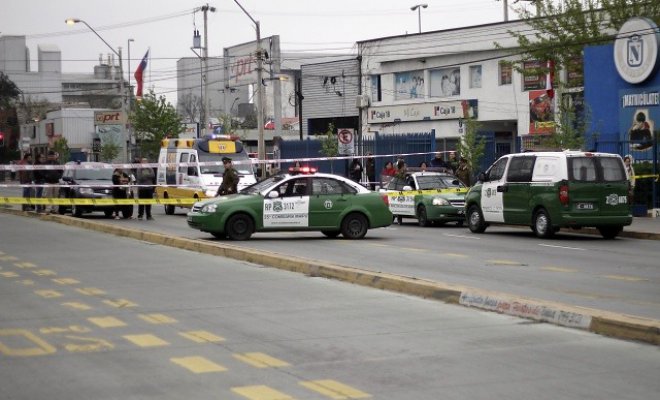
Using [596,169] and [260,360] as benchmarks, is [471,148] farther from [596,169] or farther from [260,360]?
[260,360]

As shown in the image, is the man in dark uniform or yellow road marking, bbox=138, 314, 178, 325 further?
the man in dark uniform

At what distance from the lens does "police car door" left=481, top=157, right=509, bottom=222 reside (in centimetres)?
2527

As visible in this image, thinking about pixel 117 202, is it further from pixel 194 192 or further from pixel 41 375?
pixel 41 375

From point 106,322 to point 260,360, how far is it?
2925 millimetres

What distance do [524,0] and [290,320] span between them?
4315 cm

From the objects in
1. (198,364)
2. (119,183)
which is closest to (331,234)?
(119,183)

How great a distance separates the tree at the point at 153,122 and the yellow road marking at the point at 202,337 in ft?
214

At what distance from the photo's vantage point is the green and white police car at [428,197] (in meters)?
29.3

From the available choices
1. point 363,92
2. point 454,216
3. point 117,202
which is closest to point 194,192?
point 117,202

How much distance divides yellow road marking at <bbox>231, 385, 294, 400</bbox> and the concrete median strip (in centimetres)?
385

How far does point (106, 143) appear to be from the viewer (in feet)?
316

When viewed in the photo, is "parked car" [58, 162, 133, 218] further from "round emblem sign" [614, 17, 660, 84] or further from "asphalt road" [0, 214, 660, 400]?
"asphalt road" [0, 214, 660, 400]

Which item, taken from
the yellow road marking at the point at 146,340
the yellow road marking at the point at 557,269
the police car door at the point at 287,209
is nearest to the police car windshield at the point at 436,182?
the police car door at the point at 287,209

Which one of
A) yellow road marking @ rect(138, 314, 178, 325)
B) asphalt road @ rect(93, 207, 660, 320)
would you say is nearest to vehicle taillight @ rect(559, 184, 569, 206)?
asphalt road @ rect(93, 207, 660, 320)
